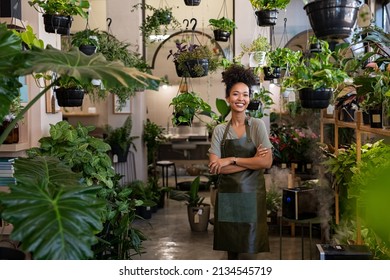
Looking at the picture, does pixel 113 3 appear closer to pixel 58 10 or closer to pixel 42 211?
pixel 58 10

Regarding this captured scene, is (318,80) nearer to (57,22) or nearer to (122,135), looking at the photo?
(57,22)

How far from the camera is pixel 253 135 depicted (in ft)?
11.3

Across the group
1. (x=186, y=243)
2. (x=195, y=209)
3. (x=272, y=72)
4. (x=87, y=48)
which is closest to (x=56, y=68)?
(x=87, y=48)

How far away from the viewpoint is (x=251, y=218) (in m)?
3.41

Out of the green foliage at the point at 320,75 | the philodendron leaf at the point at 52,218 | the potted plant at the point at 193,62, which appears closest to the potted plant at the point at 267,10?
the potted plant at the point at 193,62

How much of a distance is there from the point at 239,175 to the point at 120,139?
440cm

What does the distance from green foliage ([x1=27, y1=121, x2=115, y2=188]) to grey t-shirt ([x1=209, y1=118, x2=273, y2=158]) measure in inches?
29.2

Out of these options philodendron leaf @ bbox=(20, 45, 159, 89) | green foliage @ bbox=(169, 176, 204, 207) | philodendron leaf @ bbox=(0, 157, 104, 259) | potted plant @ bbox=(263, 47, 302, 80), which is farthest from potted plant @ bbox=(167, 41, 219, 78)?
philodendron leaf @ bbox=(0, 157, 104, 259)

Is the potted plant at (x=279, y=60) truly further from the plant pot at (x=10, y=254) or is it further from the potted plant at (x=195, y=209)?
the plant pot at (x=10, y=254)

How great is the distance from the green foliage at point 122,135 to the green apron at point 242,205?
168 inches

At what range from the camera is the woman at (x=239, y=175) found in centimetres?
338

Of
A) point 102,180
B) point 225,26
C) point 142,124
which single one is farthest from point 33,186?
point 142,124

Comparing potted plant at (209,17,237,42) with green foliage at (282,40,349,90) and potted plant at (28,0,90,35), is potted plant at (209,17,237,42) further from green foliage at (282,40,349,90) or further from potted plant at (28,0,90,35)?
green foliage at (282,40,349,90)

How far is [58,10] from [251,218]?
76.6 inches
